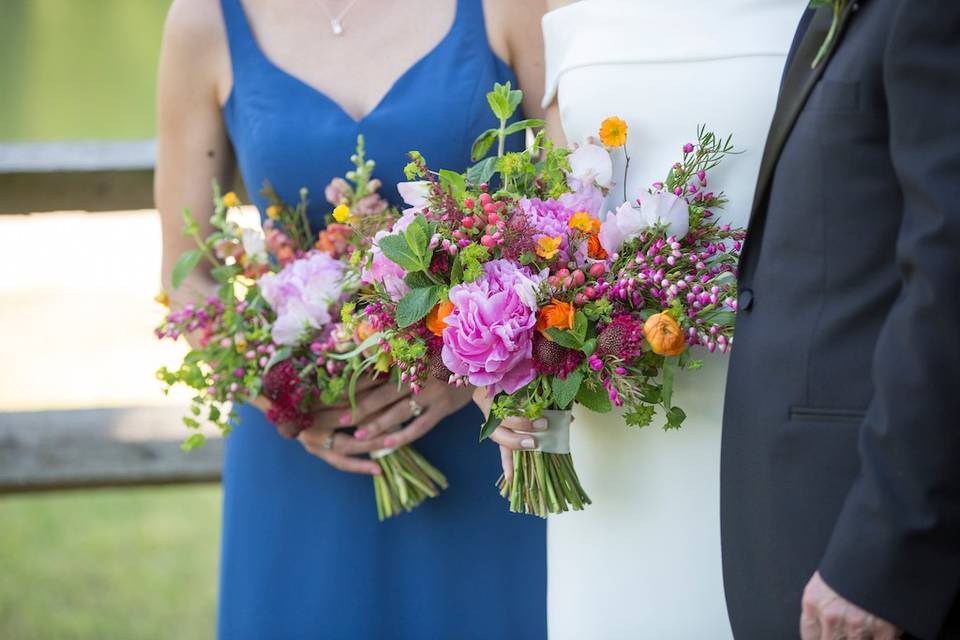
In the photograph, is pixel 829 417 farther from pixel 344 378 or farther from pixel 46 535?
pixel 46 535

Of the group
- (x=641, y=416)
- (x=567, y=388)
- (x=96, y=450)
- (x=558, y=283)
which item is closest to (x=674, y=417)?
(x=641, y=416)

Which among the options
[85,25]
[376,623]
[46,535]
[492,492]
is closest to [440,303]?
[492,492]

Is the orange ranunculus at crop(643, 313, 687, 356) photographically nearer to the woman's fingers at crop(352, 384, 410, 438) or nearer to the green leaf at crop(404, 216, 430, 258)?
the green leaf at crop(404, 216, 430, 258)

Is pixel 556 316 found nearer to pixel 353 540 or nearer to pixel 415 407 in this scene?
pixel 415 407

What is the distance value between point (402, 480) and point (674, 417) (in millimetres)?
964

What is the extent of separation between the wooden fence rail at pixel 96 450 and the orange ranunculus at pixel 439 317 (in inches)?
83.0

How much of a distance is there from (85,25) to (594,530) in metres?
14.6

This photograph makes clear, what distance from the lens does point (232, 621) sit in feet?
10.3

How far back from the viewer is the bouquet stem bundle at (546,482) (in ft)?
7.73

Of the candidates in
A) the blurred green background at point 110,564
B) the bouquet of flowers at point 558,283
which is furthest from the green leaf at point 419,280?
the blurred green background at point 110,564

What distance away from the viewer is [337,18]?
3096mm

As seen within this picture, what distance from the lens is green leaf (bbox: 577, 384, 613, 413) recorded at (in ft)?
7.12

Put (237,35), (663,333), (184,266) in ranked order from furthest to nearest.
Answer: (237,35)
(184,266)
(663,333)

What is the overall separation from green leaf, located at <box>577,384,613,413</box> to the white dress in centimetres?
19
